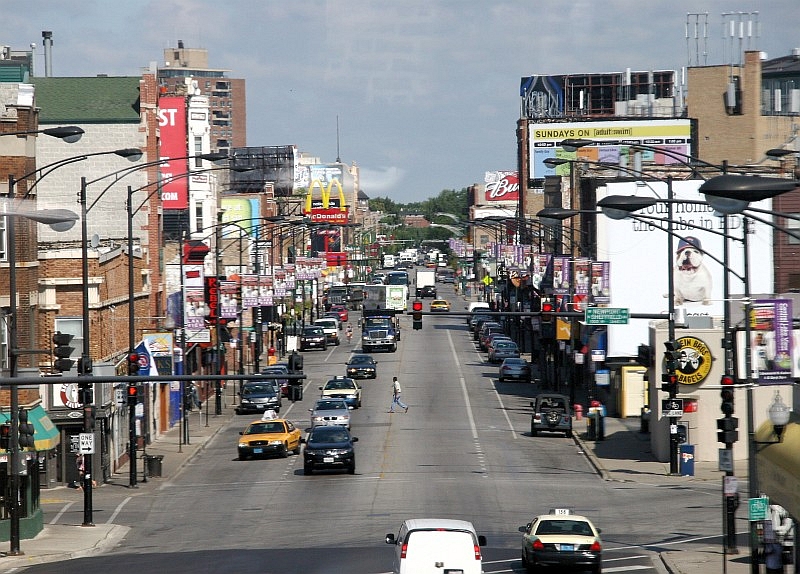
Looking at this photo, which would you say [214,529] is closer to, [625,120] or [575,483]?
[575,483]

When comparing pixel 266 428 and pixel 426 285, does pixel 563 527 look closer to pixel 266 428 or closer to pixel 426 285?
pixel 266 428

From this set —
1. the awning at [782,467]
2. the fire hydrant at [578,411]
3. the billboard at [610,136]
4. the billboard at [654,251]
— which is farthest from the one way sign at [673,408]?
the billboard at [610,136]

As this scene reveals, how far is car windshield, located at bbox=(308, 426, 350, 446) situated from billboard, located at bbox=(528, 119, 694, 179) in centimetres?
7430

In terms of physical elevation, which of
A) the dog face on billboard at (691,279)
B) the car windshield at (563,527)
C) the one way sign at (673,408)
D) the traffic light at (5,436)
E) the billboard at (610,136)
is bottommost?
the car windshield at (563,527)

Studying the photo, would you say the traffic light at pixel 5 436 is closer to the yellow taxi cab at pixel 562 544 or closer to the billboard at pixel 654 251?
the yellow taxi cab at pixel 562 544

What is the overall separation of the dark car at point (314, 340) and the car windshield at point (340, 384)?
→ 115ft

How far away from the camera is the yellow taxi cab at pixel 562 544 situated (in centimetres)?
2902

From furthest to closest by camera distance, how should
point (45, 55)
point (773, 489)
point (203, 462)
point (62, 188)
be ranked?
point (45, 55) < point (62, 188) < point (203, 462) < point (773, 489)

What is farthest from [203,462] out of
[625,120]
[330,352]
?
[625,120]

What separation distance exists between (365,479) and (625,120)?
106568 mm

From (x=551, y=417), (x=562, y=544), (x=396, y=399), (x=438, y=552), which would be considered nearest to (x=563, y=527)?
(x=562, y=544)

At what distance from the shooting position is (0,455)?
3847cm

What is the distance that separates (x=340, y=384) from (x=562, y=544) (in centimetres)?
4312

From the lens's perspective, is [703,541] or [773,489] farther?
[703,541]
